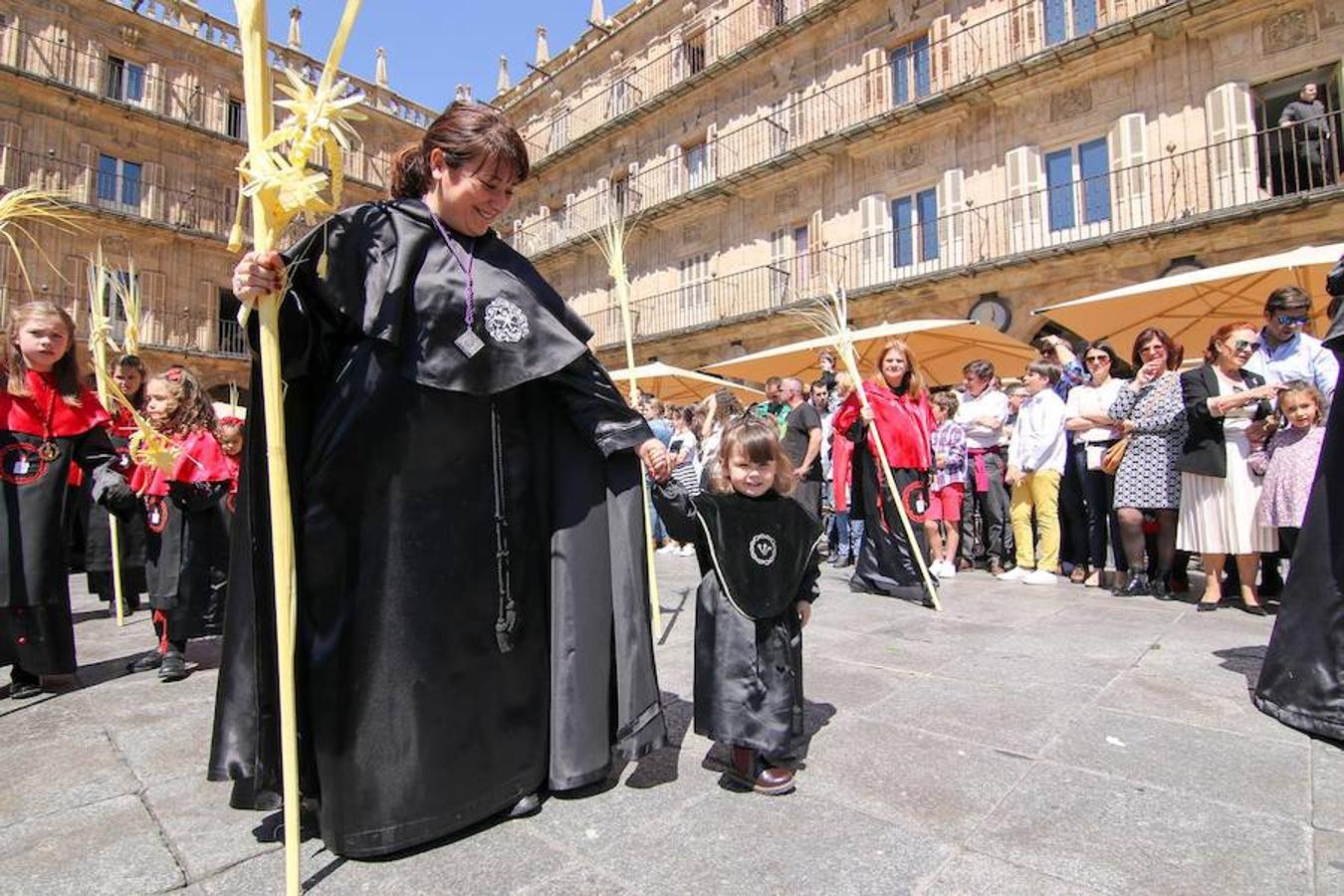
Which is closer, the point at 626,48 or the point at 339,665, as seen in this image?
the point at 339,665

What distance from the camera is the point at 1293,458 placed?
4141 millimetres

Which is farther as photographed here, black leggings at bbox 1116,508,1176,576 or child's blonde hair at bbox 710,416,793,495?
black leggings at bbox 1116,508,1176,576

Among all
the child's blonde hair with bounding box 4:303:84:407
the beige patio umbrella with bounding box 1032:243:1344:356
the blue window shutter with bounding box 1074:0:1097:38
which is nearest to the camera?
the child's blonde hair with bounding box 4:303:84:407

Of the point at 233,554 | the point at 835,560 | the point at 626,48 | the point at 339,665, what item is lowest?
the point at 835,560

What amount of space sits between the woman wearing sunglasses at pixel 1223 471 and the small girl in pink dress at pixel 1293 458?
25 centimetres

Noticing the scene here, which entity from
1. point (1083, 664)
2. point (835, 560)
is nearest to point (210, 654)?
point (1083, 664)

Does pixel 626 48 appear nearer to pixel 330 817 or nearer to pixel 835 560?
pixel 835 560

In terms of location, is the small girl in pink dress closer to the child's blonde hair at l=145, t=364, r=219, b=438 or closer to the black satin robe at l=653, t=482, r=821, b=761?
the black satin robe at l=653, t=482, r=821, b=761

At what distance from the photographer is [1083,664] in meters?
3.43

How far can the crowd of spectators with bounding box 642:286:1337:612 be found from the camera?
Result: 457cm

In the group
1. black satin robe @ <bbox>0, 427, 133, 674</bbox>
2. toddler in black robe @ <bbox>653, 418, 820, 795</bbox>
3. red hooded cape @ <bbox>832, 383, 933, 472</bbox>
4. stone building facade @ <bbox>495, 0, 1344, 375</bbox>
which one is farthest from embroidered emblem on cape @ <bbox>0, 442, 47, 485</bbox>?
stone building facade @ <bbox>495, 0, 1344, 375</bbox>

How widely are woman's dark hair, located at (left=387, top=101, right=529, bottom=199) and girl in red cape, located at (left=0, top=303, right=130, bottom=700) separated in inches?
99.7

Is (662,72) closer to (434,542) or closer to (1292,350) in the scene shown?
(1292,350)

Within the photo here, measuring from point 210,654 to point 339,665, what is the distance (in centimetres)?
304
